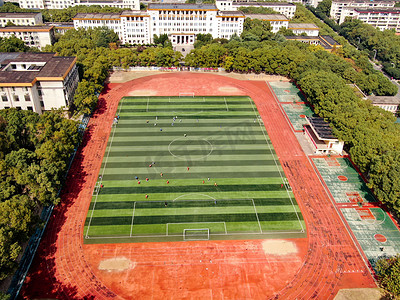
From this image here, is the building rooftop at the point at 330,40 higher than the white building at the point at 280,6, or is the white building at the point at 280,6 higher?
the white building at the point at 280,6

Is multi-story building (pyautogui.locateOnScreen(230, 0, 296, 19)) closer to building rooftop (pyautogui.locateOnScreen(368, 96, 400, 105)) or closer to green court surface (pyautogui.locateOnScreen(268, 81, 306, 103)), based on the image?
green court surface (pyautogui.locateOnScreen(268, 81, 306, 103))

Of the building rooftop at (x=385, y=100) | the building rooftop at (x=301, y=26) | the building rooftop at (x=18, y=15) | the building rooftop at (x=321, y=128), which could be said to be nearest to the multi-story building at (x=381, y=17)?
the building rooftop at (x=301, y=26)

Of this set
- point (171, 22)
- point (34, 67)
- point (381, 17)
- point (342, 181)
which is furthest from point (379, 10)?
point (34, 67)

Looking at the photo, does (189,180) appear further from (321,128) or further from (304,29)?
(304,29)

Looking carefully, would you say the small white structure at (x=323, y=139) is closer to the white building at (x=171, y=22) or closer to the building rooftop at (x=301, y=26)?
the white building at (x=171, y=22)

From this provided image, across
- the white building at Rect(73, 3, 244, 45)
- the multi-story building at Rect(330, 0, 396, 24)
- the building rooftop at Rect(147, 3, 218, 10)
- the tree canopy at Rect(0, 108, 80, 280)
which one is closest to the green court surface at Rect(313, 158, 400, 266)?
the tree canopy at Rect(0, 108, 80, 280)

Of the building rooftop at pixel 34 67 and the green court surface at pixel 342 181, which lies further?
the building rooftop at pixel 34 67
